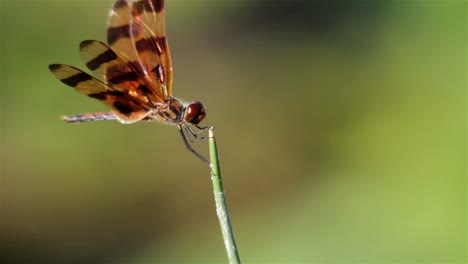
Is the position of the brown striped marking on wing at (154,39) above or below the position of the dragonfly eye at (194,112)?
above

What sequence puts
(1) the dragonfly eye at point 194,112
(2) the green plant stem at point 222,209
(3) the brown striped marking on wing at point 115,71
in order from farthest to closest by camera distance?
(3) the brown striped marking on wing at point 115,71, (1) the dragonfly eye at point 194,112, (2) the green plant stem at point 222,209

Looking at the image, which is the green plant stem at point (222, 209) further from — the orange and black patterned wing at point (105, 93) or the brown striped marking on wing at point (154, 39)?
the brown striped marking on wing at point (154, 39)

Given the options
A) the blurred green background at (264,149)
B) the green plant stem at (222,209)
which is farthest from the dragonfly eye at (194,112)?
the blurred green background at (264,149)

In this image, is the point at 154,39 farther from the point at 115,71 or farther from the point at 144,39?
the point at 115,71

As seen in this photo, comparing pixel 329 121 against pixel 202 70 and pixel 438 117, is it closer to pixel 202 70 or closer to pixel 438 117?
pixel 438 117

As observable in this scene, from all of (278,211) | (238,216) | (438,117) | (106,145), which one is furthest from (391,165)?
(106,145)

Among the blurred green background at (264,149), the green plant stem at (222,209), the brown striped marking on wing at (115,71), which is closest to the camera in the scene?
the green plant stem at (222,209)

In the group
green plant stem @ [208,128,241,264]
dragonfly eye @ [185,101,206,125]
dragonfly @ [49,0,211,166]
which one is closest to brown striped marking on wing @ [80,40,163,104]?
dragonfly @ [49,0,211,166]
